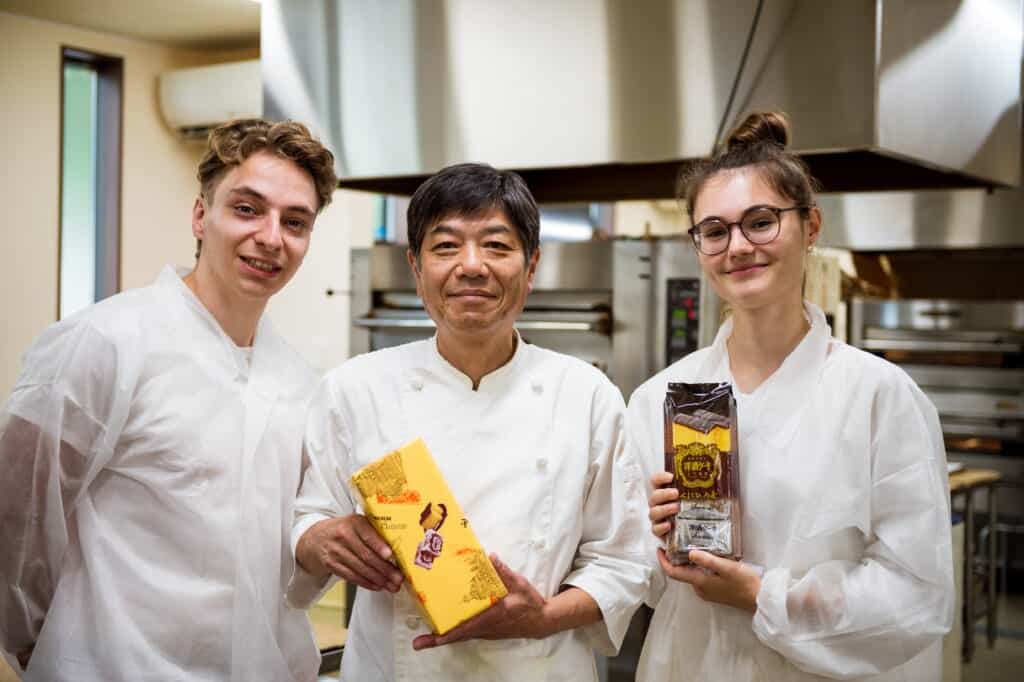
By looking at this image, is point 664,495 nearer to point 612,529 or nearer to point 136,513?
point 612,529

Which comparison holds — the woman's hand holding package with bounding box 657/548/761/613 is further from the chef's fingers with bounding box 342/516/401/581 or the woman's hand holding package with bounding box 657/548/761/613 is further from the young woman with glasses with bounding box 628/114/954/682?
the chef's fingers with bounding box 342/516/401/581

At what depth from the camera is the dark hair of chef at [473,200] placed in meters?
1.57

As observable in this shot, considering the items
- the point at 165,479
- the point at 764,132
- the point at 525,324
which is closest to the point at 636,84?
the point at 525,324

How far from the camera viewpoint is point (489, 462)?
1.60m

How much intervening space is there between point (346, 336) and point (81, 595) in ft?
12.6

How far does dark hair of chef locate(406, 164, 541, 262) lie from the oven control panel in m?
1.81

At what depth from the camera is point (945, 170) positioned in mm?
3172

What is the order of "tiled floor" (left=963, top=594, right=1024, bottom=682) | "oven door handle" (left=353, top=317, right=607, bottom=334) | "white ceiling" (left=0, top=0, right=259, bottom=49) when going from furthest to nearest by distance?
"white ceiling" (left=0, top=0, right=259, bottom=49) → "tiled floor" (left=963, top=594, right=1024, bottom=682) → "oven door handle" (left=353, top=317, right=607, bottom=334)

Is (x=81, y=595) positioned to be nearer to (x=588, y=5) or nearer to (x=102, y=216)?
(x=588, y=5)

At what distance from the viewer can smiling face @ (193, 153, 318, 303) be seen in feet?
5.84

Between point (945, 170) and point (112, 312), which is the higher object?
point (945, 170)

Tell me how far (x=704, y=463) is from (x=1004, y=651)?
3.94m

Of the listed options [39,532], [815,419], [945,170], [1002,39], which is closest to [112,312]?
[39,532]

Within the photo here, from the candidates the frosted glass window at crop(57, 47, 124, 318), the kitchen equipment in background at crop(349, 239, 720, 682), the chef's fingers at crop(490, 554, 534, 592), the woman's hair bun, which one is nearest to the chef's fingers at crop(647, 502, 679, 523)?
the chef's fingers at crop(490, 554, 534, 592)
